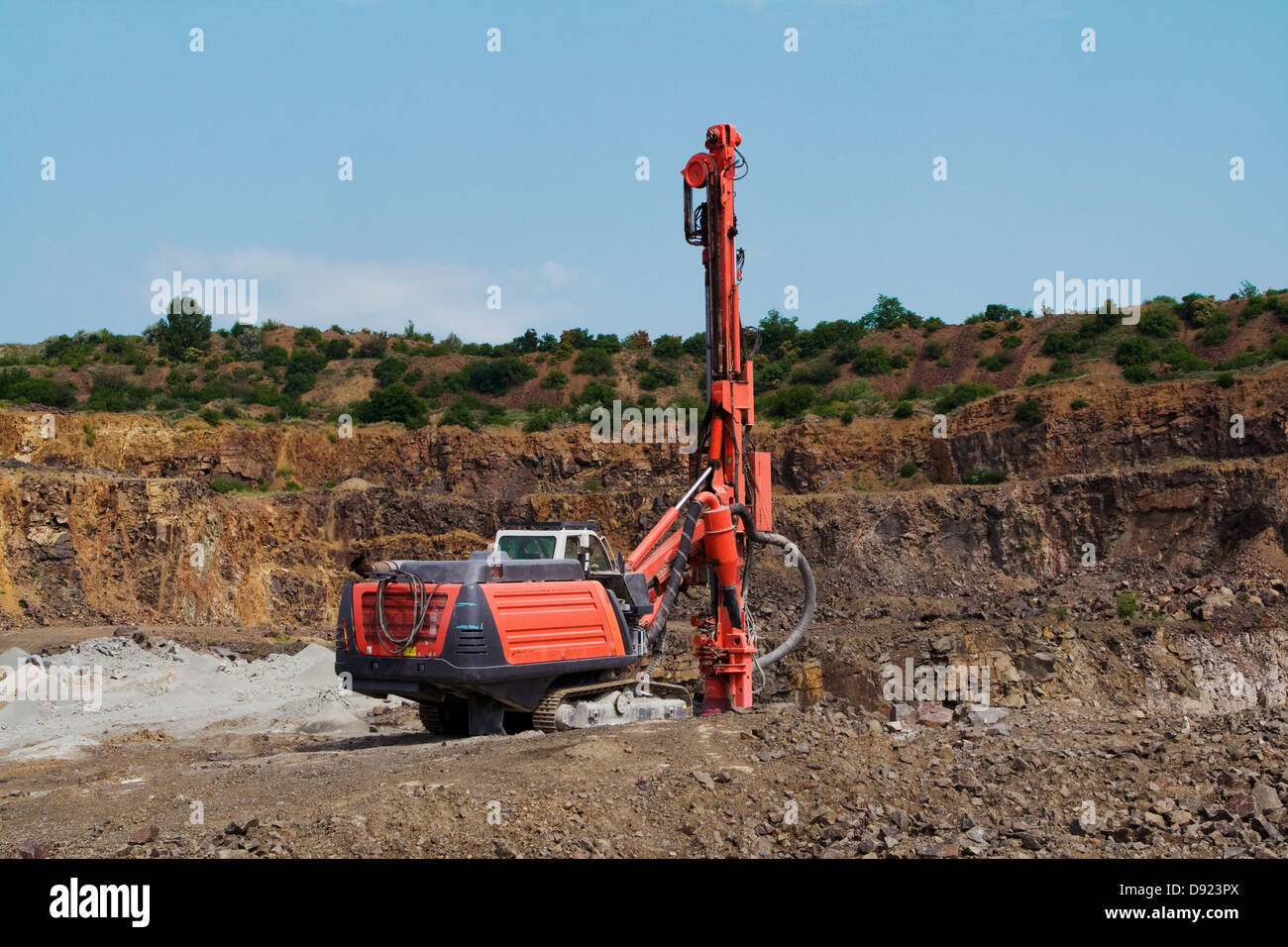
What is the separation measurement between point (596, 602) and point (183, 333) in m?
56.5

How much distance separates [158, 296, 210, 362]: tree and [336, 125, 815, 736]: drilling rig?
51302mm

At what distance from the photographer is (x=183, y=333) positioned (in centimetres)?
6300

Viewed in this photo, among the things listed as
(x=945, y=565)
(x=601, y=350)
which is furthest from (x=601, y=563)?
(x=601, y=350)

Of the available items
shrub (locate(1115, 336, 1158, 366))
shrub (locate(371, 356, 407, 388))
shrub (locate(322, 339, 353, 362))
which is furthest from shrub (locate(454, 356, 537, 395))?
shrub (locate(1115, 336, 1158, 366))

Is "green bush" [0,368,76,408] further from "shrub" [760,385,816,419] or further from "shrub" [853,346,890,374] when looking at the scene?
"shrub" [853,346,890,374]

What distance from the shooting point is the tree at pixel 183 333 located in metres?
61.1

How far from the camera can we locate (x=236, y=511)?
110 feet

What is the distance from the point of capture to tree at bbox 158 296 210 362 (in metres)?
61.1

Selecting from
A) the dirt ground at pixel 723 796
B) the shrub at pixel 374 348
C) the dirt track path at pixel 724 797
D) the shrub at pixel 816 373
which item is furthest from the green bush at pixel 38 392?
the dirt track path at pixel 724 797

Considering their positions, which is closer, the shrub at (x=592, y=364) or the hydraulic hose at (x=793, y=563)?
the hydraulic hose at (x=793, y=563)

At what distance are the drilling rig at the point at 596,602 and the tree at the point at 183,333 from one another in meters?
51.3

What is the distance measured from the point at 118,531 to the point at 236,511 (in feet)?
11.4

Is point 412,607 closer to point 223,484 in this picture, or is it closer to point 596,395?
point 223,484

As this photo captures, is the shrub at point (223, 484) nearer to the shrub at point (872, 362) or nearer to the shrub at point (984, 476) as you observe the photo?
the shrub at point (984, 476)
